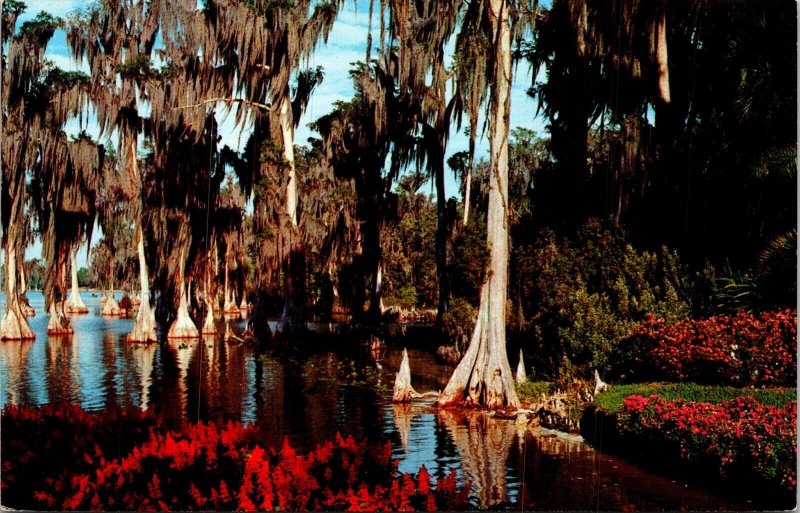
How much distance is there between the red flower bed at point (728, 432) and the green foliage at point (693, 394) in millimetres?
656

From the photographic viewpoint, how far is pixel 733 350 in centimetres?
1313

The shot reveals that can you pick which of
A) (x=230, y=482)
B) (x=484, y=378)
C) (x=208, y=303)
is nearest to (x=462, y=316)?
(x=484, y=378)

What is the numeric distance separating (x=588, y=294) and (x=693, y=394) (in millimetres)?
6103

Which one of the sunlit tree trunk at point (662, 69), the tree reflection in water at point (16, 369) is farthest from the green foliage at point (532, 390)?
the tree reflection in water at point (16, 369)

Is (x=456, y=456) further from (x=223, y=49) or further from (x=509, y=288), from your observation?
(x=223, y=49)

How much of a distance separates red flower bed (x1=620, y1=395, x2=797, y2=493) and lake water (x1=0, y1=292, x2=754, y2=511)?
0.46 meters

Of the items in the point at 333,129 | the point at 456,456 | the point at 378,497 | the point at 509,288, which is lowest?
the point at 456,456

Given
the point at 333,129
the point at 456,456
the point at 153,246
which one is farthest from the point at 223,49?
the point at 456,456

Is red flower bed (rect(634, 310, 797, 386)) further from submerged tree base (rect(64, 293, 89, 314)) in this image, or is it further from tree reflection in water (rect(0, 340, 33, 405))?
submerged tree base (rect(64, 293, 89, 314))

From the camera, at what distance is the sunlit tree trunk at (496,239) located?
15961 millimetres

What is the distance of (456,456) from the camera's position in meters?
11.6

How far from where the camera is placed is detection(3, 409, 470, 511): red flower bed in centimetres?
636

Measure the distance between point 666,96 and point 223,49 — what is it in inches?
627

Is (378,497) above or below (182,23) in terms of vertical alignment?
below
